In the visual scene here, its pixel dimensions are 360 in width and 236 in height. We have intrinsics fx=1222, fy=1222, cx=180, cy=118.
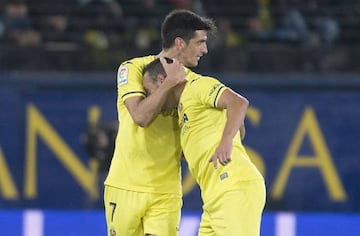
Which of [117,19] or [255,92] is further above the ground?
[117,19]

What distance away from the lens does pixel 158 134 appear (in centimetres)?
732

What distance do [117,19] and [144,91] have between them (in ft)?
22.1

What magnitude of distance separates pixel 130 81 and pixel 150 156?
18.4 inches

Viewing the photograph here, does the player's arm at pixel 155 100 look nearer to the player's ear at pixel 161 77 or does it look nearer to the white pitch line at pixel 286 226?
the player's ear at pixel 161 77

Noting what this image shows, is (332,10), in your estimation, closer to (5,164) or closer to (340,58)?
(340,58)

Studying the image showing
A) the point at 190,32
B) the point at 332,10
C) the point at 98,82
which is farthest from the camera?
the point at 332,10

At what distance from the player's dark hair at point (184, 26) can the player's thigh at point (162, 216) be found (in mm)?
929

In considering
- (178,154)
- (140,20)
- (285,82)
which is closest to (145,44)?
(140,20)

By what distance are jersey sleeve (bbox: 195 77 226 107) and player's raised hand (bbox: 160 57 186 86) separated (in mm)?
116

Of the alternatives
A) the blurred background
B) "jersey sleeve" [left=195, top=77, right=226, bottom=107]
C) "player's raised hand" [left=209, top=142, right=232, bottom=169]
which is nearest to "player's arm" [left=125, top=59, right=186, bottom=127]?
"jersey sleeve" [left=195, top=77, right=226, bottom=107]

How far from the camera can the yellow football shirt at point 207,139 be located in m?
6.82

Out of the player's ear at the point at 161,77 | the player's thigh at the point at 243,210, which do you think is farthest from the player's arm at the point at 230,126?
the player's ear at the point at 161,77

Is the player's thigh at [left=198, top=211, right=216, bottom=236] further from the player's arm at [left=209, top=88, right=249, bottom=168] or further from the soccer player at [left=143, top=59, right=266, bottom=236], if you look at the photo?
the player's arm at [left=209, top=88, right=249, bottom=168]

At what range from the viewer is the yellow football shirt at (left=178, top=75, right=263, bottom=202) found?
269 inches
